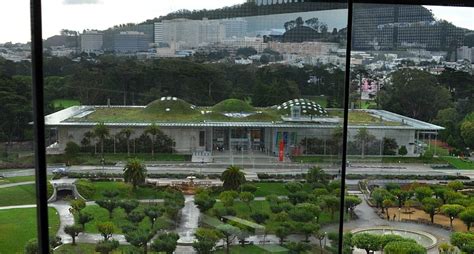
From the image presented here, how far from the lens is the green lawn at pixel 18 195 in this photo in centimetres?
213

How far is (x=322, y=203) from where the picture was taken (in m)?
2.46

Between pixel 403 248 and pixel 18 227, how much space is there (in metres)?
1.78

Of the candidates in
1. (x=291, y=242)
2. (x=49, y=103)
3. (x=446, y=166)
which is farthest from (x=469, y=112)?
(x=49, y=103)

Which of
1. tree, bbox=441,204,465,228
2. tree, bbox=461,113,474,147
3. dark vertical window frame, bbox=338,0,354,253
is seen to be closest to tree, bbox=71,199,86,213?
dark vertical window frame, bbox=338,0,354,253

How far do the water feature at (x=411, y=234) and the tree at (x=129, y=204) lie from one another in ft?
3.50

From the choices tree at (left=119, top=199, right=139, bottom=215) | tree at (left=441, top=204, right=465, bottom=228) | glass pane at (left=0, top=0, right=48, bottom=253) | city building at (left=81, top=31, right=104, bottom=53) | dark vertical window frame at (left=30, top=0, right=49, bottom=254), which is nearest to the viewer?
dark vertical window frame at (left=30, top=0, right=49, bottom=254)

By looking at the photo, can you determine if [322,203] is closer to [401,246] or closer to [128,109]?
[401,246]

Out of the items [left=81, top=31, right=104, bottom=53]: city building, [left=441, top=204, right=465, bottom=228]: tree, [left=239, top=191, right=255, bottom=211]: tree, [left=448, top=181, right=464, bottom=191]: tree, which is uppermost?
[left=81, top=31, right=104, bottom=53]: city building

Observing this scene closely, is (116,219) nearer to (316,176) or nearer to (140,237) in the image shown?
(140,237)

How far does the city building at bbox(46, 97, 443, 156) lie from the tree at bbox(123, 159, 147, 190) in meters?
0.13

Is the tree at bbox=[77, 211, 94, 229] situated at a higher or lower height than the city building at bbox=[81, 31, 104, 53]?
lower

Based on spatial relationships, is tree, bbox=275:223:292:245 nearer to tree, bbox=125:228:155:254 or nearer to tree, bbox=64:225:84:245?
tree, bbox=125:228:155:254

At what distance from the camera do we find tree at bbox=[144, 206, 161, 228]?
2.40m

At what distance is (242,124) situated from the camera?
2.40 meters
